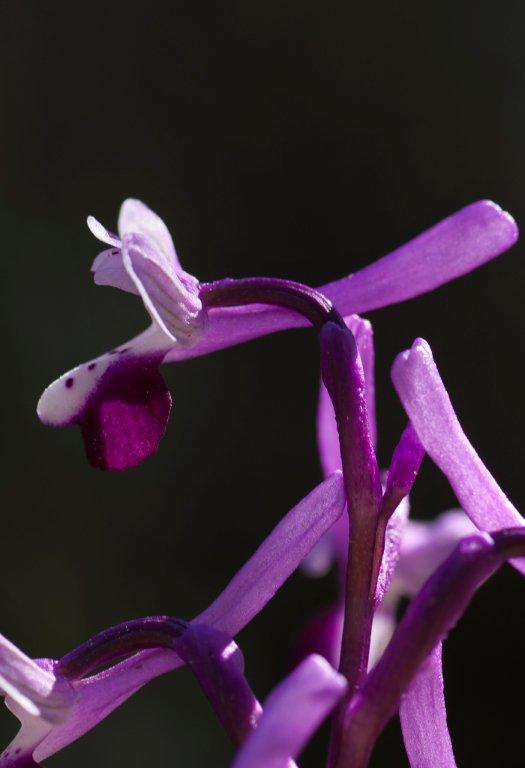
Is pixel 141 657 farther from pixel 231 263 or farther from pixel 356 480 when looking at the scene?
pixel 231 263

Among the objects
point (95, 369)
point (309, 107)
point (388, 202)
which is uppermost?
point (95, 369)

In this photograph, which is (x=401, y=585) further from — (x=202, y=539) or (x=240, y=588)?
(x=202, y=539)

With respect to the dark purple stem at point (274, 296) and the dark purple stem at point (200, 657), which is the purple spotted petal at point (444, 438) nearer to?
the dark purple stem at point (274, 296)

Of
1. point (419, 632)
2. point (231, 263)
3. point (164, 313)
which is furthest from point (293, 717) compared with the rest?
point (231, 263)

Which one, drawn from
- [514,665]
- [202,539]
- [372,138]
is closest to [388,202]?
[372,138]

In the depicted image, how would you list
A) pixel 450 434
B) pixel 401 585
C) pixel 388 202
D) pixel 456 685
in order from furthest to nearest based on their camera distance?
pixel 388 202 < pixel 456 685 < pixel 401 585 < pixel 450 434

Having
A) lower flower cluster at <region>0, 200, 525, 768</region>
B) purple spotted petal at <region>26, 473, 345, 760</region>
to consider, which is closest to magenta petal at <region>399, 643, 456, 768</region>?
lower flower cluster at <region>0, 200, 525, 768</region>

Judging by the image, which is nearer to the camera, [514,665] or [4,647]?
[4,647]
